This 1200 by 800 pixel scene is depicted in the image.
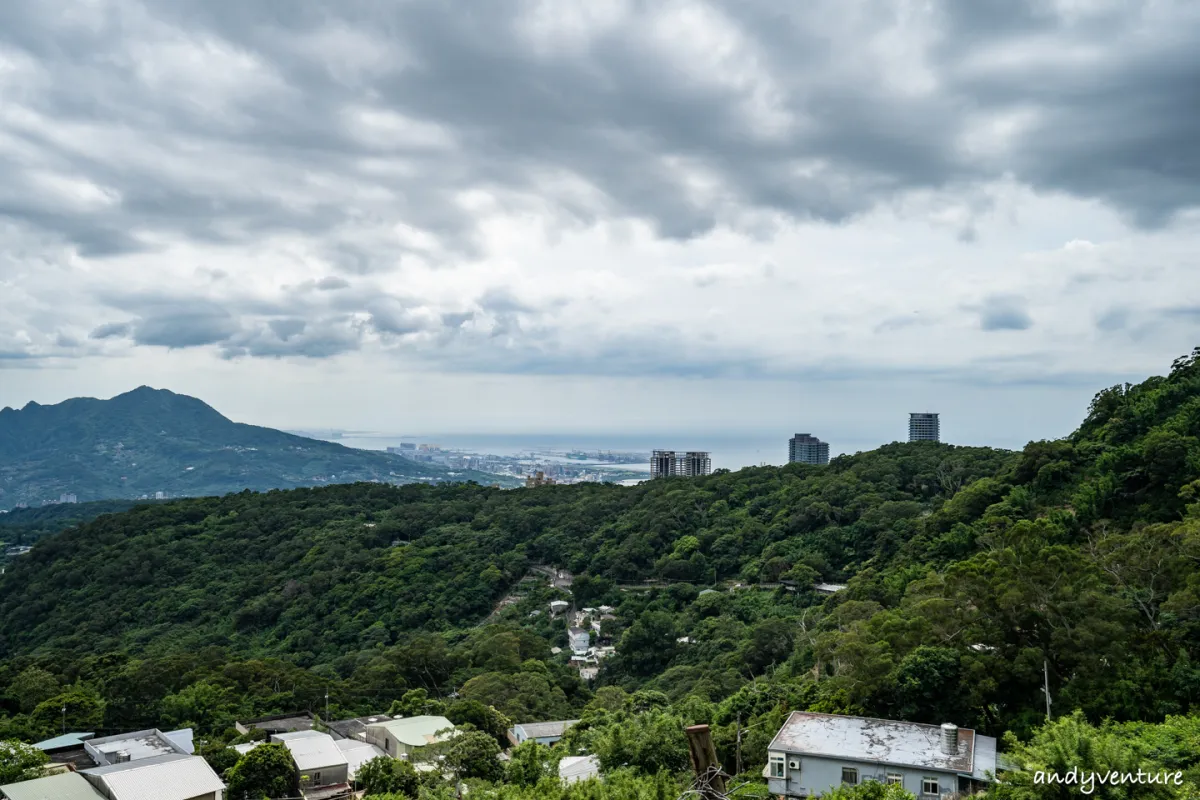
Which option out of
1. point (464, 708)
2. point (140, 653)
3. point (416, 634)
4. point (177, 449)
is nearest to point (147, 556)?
point (140, 653)

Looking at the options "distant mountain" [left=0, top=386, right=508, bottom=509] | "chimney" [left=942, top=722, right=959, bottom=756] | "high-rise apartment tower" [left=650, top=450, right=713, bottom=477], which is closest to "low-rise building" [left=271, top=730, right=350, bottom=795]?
"chimney" [left=942, top=722, right=959, bottom=756]

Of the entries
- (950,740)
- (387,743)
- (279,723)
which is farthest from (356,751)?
(950,740)

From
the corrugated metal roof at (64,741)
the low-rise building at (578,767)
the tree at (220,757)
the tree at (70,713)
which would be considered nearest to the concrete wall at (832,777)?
the low-rise building at (578,767)

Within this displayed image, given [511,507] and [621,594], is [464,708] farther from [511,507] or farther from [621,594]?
[511,507]

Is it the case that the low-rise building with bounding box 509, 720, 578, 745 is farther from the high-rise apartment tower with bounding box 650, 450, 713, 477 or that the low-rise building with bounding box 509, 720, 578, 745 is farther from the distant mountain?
the distant mountain

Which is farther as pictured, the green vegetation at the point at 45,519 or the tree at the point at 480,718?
the green vegetation at the point at 45,519

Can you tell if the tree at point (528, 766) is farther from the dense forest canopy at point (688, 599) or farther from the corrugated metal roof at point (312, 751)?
the corrugated metal roof at point (312, 751)
